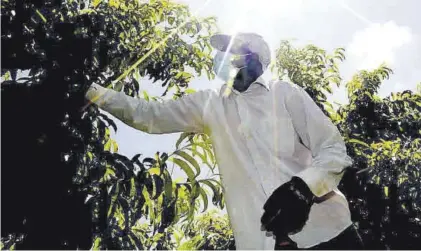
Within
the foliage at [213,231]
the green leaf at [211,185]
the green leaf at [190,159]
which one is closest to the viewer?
the green leaf at [190,159]

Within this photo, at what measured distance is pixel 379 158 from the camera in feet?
16.5

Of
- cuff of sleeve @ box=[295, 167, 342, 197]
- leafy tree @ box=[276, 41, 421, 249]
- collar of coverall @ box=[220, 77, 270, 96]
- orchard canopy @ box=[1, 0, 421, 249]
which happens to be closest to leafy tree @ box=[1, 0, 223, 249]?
orchard canopy @ box=[1, 0, 421, 249]

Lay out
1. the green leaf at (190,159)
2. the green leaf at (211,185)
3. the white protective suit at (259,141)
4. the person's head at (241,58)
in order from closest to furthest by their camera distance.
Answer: the white protective suit at (259,141) < the person's head at (241,58) < the green leaf at (190,159) < the green leaf at (211,185)

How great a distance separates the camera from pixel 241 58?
208 centimetres

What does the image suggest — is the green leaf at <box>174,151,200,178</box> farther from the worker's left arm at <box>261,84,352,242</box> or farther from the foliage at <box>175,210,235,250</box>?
the foliage at <box>175,210,235,250</box>

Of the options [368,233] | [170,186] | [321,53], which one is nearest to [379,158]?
[368,233]

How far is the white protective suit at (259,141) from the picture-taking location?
189 centimetres

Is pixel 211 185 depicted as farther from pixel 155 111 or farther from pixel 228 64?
pixel 228 64

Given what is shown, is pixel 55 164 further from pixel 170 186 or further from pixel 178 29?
pixel 178 29

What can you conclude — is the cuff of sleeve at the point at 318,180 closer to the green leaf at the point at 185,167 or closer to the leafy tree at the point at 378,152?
the green leaf at the point at 185,167

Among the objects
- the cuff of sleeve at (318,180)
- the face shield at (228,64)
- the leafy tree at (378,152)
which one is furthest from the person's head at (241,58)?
the leafy tree at (378,152)

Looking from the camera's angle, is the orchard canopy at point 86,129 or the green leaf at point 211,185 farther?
the green leaf at point 211,185

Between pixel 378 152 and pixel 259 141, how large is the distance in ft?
10.8

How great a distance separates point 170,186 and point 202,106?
545 mm
